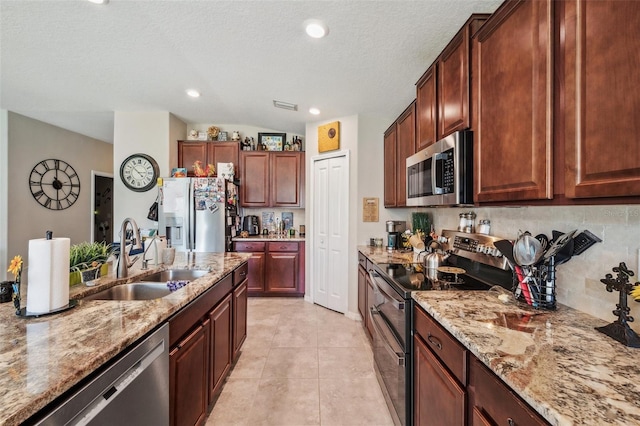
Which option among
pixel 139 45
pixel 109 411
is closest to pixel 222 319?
pixel 109 411

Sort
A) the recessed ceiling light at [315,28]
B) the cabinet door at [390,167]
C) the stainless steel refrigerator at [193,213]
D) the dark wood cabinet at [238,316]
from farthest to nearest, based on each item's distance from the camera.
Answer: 1. the stainless steel refrigerator at [193,213]
2. the cabinet door at [390,167]
3. the dark wood cabinet at [238,316]
4. the recessed ceiling light at [315,28]

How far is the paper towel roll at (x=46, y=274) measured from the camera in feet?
3.34

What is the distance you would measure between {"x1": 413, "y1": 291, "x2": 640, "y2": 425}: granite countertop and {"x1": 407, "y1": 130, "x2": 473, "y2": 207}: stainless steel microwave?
22.4 inches

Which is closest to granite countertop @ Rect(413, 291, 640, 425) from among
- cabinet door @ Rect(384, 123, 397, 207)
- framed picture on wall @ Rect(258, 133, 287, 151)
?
cabinet door @ Rect(384, 123, 397, 207)

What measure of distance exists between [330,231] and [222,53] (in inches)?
91.4

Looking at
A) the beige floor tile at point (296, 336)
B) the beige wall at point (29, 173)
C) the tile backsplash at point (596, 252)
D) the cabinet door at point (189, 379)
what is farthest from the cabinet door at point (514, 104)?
the beige wall at point (29, 173)

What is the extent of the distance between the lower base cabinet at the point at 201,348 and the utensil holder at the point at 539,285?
1.59 m

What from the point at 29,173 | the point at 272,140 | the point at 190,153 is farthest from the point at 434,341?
the point at 29,173

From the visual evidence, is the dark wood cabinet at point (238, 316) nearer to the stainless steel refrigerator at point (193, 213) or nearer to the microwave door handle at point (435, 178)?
the stainless steel refrigerator at point (193, 213)

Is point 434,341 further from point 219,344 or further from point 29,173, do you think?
point 29,173

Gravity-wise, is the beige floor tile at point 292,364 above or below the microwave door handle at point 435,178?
below

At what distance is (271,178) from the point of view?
177 inches

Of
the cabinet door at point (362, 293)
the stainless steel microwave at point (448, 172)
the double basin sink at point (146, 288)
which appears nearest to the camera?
the stainless steel microwave at point (448, 172)

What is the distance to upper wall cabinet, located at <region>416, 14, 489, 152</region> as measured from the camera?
1.46 meters
